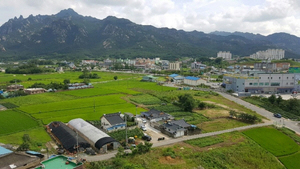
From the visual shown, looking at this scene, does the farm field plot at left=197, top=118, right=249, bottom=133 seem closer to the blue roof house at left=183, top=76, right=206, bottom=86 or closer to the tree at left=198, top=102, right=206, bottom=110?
the tree at left=198, top=102, right=206, bottom=110

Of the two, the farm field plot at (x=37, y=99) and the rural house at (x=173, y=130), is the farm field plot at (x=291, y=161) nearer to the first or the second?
the rural house at (x=173, y=130)

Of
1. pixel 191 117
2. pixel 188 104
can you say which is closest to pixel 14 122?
pixel 191 117

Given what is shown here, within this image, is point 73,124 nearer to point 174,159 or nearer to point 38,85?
point 174,159

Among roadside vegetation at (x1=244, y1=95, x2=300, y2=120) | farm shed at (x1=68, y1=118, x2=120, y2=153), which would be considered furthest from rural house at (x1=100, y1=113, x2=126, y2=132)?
roadside vegetation at (x1=244, y1=95, x2=300, y2=120)

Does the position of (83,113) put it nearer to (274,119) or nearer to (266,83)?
(274,119)

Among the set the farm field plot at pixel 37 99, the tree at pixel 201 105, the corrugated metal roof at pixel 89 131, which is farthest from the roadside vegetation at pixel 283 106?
the farm field plot at pixel 37 99
